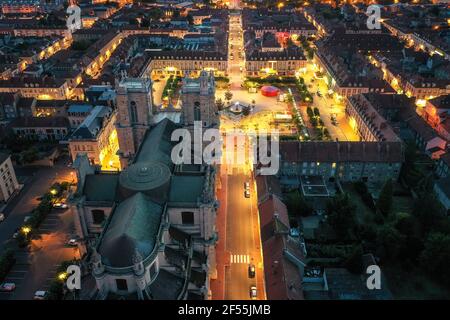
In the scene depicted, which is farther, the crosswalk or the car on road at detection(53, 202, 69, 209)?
the car on road at detection(53, 202, 69, 209)

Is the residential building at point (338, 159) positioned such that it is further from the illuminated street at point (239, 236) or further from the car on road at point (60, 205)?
the car on road at point (60, 205)

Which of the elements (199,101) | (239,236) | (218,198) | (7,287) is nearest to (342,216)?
(239,236)

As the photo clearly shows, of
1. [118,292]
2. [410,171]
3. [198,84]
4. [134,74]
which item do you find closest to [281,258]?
[118,292]

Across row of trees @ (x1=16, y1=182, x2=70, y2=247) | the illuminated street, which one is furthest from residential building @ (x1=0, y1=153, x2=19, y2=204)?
the illuminated street

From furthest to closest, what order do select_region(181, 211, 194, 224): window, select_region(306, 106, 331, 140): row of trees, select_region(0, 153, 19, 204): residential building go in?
select_region(306, 106, 331, 140): row of trees → select_region(0, 153, 19, 204): residential building → select_region(181, 211, 194, 224): window

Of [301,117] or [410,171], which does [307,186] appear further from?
[301,117]

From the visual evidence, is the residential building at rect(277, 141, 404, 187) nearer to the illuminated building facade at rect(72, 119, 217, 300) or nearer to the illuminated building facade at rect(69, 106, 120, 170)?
the illuminated building facade at rect(72, 119, 217, 300)
